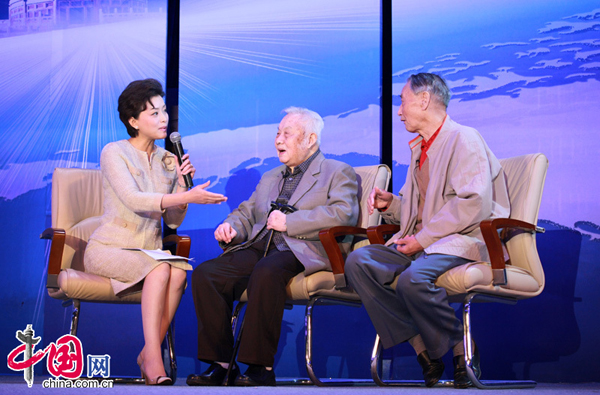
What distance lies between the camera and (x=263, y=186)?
3.58 metres

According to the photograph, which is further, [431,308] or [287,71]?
[287,71]

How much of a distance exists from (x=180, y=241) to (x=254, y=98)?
141 centimetres

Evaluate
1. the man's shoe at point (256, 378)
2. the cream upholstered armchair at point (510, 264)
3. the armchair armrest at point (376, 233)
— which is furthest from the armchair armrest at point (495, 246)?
the man's shoe at point (256, 378)

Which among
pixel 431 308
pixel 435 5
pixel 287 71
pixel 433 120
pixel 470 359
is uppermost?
pixel 435 5

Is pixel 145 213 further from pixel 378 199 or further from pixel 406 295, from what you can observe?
pixel 406 295

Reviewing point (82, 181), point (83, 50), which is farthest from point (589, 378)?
point (83, 50)

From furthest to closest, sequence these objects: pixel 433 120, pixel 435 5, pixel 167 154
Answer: pixel 435 5 < pixel 167 154 < pixel 433 120

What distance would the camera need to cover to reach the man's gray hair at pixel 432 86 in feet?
10.2

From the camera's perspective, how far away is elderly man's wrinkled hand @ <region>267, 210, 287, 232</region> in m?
3.18

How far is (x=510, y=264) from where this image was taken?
2830 mm

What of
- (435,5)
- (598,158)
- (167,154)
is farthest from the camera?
(435,5)

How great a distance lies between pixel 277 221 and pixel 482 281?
3.47ft

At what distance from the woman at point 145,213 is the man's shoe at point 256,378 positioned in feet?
1.02

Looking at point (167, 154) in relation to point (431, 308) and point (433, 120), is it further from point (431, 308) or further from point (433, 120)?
point (431, 308)
